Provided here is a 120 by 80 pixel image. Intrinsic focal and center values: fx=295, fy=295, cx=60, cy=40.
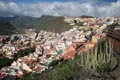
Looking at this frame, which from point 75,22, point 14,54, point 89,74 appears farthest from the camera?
point 75,22

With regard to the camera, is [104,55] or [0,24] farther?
[0,24]

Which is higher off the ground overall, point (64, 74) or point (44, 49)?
point (64, 74)

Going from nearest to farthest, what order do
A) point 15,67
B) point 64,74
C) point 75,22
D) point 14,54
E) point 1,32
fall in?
point 64,74 < point 15,67 < point 14,54 < point 75,22 < point 1,32

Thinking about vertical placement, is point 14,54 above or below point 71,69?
below

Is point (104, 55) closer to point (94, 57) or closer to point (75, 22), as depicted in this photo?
point (94, 57)

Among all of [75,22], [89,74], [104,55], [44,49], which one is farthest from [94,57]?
[75,22]

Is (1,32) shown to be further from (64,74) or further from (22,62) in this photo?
(64,74)

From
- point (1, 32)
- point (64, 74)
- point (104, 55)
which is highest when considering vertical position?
point (104, 55)

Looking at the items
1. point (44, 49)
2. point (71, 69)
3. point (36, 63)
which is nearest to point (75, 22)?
point (44, 49)

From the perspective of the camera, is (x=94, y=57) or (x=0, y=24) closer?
(x=94, y=57)
